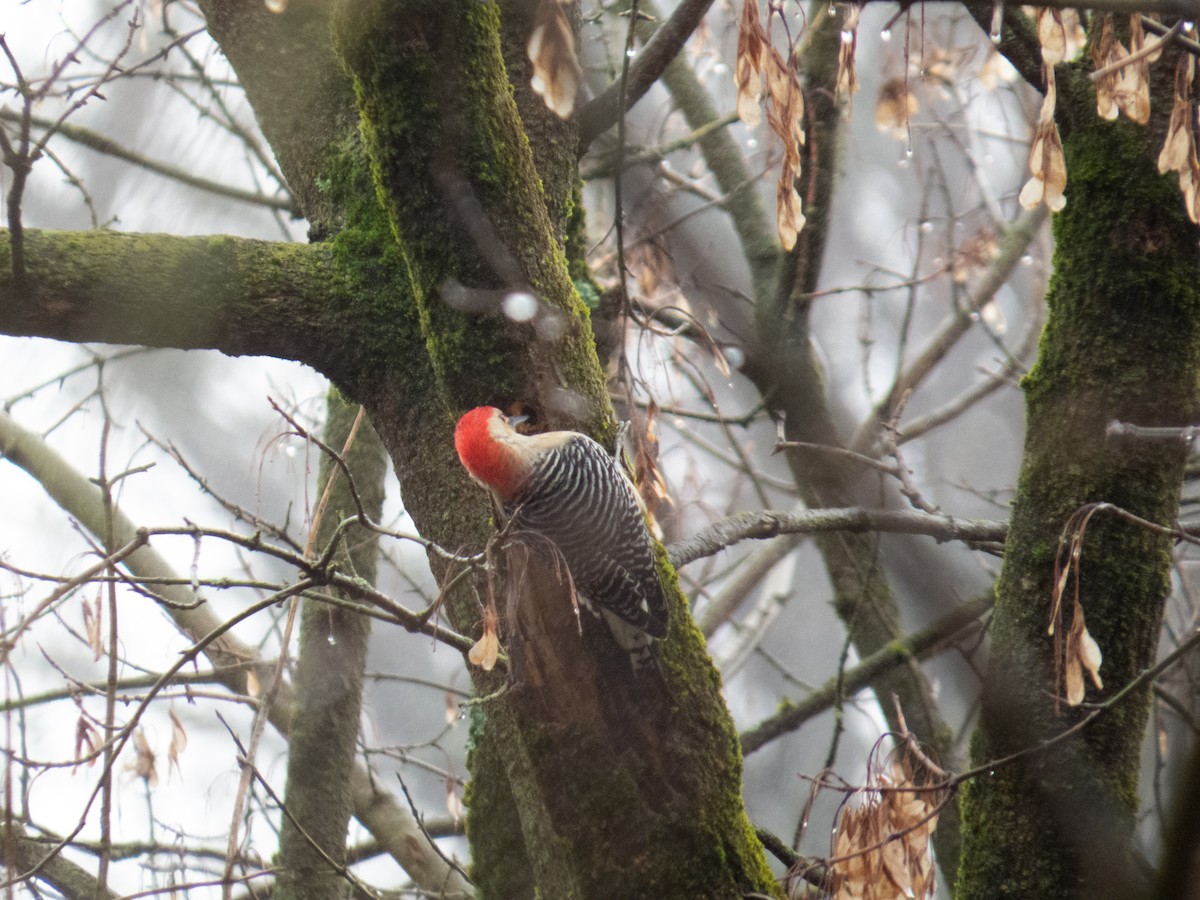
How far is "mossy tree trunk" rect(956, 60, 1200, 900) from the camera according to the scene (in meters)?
2.82

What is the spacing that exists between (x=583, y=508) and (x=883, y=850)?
4.45 ft

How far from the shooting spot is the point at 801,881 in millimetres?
2682

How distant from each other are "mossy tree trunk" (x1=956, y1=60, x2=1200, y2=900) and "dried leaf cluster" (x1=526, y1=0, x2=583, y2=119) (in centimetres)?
187

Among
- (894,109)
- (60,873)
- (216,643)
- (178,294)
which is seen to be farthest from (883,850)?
(216,643)

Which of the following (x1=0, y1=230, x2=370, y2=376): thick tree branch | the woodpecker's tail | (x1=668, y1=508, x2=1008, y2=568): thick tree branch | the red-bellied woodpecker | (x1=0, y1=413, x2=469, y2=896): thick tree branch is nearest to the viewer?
(x1=0, y1=230, x2=370, y2=376): thick tree branch

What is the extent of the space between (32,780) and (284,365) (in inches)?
208

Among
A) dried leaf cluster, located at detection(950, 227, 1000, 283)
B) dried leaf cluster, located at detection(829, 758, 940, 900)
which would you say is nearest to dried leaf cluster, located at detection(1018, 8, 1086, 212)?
dried leaf cluster, located at detection(829, 758, 940, 900)

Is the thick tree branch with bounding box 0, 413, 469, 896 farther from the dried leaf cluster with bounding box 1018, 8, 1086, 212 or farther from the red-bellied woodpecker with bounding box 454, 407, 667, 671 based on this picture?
the dried leaf cluster with bounding box 1018, 8, 1086, 212

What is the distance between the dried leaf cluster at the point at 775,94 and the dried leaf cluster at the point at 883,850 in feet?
4.40

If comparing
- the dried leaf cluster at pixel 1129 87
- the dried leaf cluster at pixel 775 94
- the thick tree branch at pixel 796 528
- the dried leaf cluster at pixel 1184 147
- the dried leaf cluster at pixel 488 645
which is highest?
the dried leaf cluster at pixel 1129 87

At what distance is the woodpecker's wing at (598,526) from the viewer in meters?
2.85

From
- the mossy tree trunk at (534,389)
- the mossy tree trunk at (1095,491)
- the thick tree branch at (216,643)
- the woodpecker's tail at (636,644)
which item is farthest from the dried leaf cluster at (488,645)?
the thick tree branch at (216,643)

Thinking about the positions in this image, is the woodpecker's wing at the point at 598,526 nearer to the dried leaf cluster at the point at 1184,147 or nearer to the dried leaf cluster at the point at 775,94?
the dried leaf cluster at the point at 775,94

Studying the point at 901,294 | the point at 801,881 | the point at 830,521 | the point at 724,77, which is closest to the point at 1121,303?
the point at 830,521
